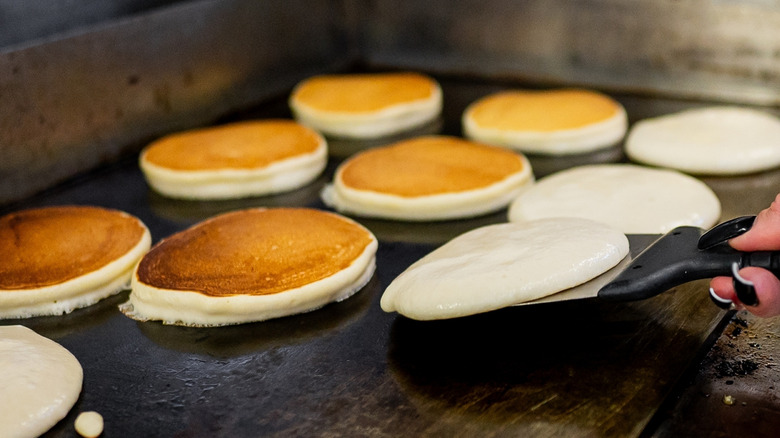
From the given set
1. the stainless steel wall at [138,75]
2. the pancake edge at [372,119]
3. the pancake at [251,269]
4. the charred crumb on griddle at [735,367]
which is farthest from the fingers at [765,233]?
the stainless steel wall at [138,75]

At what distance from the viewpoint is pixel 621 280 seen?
175 centimetres

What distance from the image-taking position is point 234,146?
3.08 metres

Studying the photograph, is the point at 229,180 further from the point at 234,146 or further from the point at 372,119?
the point at 372,119

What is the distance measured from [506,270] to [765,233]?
0.55m

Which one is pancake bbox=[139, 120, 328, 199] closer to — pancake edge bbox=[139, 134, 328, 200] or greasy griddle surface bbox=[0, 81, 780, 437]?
pancake edge bbox=[139, 134, 328, 200]

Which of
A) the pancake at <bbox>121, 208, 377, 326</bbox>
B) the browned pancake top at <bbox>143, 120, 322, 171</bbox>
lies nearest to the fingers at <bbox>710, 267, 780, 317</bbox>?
the pancake at <bbox>121, 208, 377, 326</bbox>

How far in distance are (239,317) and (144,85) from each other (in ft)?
5.03

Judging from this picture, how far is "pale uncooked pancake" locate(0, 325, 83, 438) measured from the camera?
1716mm

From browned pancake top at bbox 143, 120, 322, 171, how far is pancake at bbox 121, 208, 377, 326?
1.52 feet

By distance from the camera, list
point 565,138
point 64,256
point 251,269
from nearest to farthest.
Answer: point 251,269 → point 64,256 → point 565,138

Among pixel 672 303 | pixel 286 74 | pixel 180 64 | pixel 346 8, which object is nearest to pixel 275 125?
pixel 180 64

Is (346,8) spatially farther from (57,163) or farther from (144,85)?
(57,163)

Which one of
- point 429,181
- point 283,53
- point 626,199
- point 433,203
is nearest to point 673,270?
point 626,199

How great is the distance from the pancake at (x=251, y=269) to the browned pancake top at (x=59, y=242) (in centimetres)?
15
